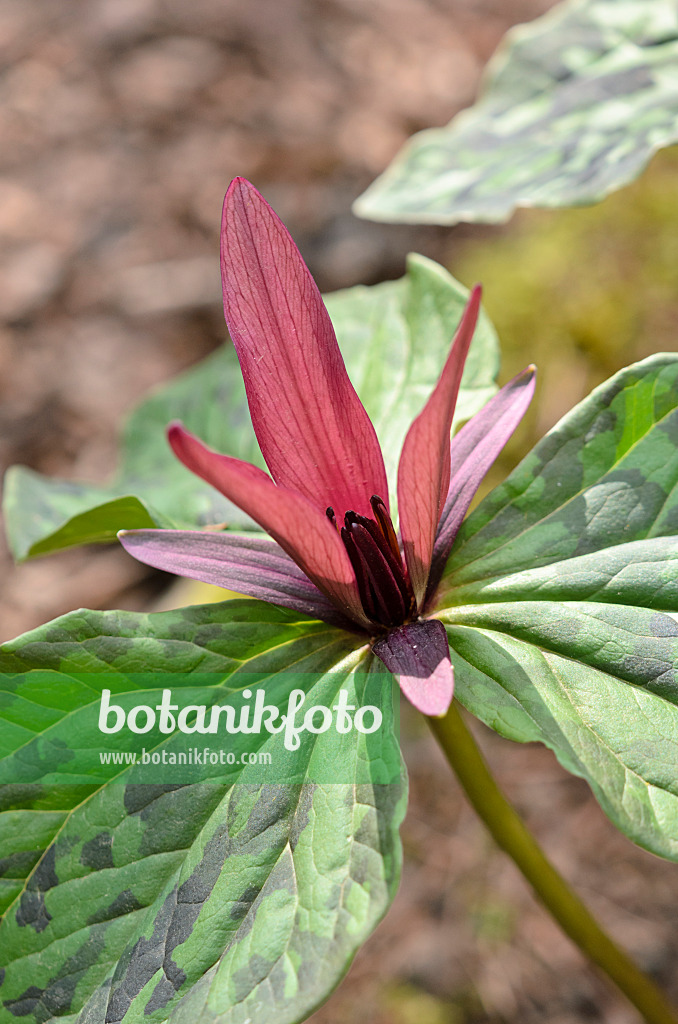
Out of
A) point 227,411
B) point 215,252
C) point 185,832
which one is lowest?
point 185,832

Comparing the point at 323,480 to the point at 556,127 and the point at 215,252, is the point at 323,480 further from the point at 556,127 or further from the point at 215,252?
the point at 215,252

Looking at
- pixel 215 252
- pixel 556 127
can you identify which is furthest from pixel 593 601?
pixel 215 252

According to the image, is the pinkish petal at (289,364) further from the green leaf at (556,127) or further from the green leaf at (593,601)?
the green leaf at (556,127)

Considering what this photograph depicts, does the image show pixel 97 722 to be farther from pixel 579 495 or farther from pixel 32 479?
pixel 32 479

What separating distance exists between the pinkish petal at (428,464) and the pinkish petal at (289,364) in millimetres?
61

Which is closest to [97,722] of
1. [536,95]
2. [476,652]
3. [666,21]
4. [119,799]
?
[119,799]

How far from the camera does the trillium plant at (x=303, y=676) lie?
0.57 metres

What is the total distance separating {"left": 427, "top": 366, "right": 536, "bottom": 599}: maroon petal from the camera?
2.20ft

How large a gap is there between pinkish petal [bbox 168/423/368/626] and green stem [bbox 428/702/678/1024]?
193 millimetres

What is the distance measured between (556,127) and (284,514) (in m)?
0.80

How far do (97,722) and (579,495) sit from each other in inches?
16.9

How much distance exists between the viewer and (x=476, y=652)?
646 mm

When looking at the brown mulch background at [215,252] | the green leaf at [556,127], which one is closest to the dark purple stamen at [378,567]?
the green leaf at [556,127]

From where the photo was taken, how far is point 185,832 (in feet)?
2.04
